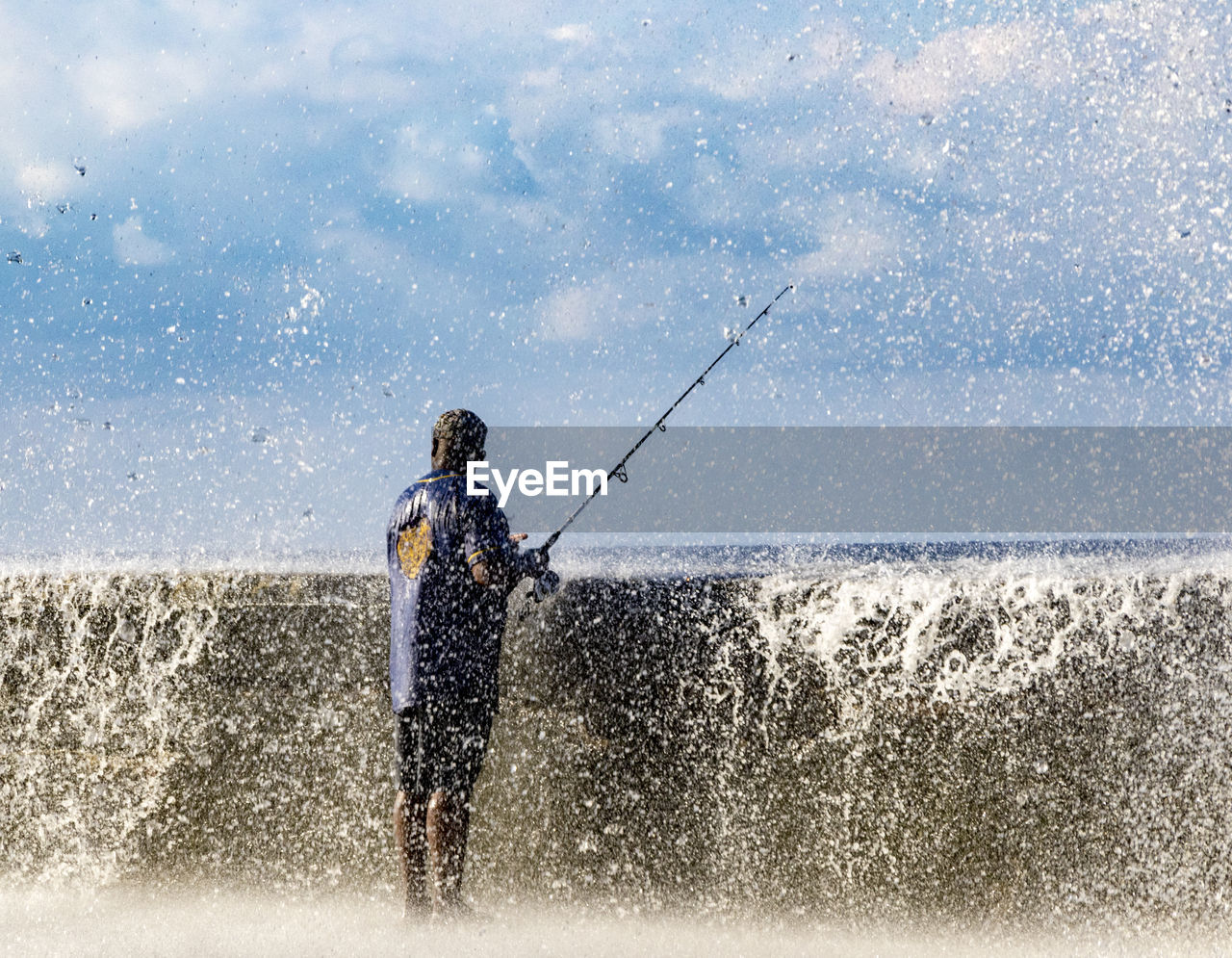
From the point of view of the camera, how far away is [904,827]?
12.1 ft

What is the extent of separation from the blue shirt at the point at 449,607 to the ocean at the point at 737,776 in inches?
15.2

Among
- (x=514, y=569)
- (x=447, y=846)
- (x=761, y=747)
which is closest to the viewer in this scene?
(x=514, y=569)

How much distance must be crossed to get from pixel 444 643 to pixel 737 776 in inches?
45.4

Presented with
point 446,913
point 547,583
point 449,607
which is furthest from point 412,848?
point 547,583

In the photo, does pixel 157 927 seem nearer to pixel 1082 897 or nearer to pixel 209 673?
pixel 209 673

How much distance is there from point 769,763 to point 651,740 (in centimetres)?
42

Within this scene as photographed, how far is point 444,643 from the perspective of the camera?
137 inches

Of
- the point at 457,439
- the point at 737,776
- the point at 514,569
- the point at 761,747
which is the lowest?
the point at 737,776

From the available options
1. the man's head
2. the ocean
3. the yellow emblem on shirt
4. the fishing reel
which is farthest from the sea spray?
the man's head

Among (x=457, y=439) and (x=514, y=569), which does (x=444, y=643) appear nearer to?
(x=514, y=569)

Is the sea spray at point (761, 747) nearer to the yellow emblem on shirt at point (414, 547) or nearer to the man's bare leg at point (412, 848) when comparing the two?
the man's bare leg at point (412, 848)

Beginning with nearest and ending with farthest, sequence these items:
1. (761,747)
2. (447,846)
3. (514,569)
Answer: (514,569) → (447,846) → (761,747)

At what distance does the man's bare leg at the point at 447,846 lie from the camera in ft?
11.8

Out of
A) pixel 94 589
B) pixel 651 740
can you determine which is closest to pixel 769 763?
pixel 651 740
